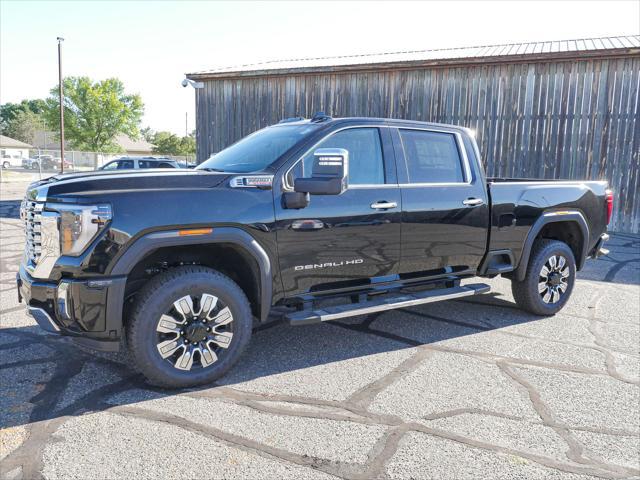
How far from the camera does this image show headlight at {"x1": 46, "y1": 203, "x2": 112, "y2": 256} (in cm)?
337

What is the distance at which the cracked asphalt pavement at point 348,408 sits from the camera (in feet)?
9.22

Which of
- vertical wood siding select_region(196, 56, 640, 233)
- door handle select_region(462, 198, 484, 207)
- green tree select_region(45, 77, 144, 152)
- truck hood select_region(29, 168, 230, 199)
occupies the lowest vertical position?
door handle select_region(462, 198, 484, 207)

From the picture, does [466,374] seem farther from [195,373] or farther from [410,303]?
[195,373]

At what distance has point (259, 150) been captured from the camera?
4543 millimetres

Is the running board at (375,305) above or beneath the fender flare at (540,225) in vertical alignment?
beneath

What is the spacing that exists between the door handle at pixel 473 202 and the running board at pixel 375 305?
836 millimetres

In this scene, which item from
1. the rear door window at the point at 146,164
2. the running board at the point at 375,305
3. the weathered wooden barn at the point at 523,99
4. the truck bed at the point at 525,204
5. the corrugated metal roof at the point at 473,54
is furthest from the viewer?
the rear door window at the point at 146,164

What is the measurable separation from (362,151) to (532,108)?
11093 millimetres

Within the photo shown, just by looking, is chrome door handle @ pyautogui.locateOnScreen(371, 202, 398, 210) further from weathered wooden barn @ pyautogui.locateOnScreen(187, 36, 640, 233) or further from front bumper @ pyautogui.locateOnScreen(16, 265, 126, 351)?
weathered wooden barn @ pyautogui.locateOnScreen(187, 36, 640, 233)

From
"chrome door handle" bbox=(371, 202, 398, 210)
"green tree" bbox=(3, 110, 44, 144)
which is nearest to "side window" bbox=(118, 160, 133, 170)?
"chrome door handle" bbox=(371, 202, 398, 210)

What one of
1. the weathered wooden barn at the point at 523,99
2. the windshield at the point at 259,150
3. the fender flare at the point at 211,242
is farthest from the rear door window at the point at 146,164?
the fender flare at the point at 211,242

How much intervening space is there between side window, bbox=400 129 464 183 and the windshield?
3.30 feet

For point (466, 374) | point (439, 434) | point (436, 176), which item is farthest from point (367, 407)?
point (436, 176)

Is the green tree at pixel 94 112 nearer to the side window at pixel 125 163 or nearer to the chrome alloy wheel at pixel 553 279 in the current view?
the side window at pixel 125 163
